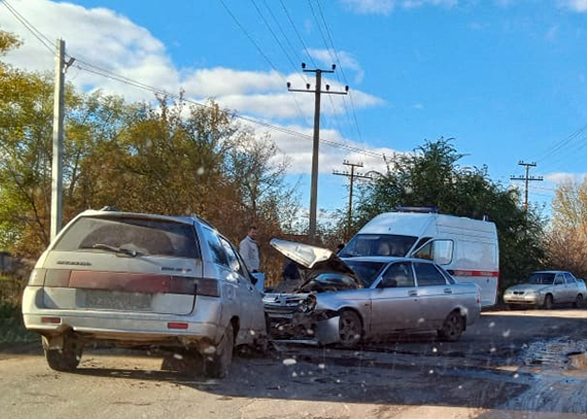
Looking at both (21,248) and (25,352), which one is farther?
(21,248)

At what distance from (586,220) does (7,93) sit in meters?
45.7

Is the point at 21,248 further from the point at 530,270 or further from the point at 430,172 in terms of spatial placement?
the point at 530,270

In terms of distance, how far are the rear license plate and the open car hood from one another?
15.7 feet

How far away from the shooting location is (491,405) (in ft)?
22.9

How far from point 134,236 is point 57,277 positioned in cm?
86

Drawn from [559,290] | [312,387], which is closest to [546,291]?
[559,290]

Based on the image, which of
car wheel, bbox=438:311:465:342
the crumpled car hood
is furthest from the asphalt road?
the crumpled car hood

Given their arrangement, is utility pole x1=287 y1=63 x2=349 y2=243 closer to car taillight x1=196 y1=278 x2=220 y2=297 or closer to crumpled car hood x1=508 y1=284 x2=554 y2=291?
crumpled car hood x1=508 y1=284 x2=554 y2=291

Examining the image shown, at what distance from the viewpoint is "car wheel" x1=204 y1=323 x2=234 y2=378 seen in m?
7.47

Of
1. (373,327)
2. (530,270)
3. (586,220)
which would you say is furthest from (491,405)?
(586,220)

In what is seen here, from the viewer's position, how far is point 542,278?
28922mm

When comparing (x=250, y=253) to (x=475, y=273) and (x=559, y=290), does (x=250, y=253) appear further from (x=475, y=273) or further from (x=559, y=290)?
(x=559, y=290)

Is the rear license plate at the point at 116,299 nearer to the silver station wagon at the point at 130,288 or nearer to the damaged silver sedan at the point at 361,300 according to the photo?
the silver station wagon at the point at 130,288

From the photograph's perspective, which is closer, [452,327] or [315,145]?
[452,327]
